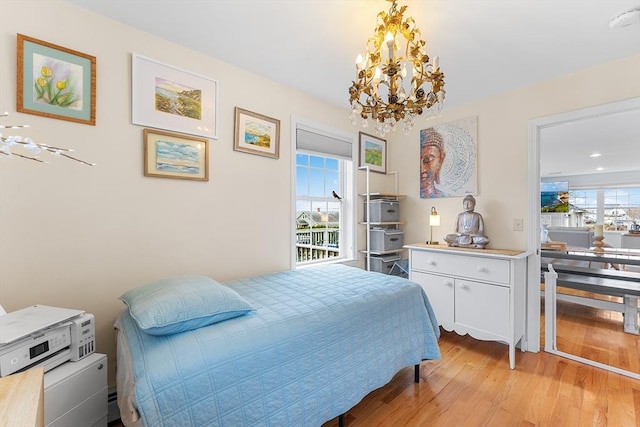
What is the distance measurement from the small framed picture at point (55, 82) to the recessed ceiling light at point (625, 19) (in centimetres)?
316

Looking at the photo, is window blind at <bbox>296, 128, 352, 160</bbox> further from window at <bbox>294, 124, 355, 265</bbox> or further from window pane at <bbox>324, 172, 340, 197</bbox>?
window pane at <bbox>324, 172, 340, 197</bbox>

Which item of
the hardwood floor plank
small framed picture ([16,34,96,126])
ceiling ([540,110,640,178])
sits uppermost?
ceiling ([540,110,640,178])

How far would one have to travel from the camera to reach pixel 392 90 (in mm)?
1401

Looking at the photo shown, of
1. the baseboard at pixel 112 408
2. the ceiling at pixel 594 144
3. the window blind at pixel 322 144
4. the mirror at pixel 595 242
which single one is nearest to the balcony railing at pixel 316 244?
the window blind at pixel 322 144

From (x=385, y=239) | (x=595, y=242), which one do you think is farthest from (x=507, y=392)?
(x=595, y=242)

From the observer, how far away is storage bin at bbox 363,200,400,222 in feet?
10.6

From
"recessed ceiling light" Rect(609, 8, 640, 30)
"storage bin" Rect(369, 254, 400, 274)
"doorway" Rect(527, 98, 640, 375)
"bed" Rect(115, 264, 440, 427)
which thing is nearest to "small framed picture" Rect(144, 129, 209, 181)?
"bed" Rect(115, 264, 440, 427)

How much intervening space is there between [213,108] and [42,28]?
98cm

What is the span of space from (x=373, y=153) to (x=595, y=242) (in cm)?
320

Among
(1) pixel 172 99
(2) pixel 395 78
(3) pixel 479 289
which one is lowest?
(3) pixel 479 289

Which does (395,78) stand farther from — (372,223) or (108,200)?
(372,223)

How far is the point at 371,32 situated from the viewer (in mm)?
1822

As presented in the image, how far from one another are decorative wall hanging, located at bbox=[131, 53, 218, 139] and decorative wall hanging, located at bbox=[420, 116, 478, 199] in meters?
2.36

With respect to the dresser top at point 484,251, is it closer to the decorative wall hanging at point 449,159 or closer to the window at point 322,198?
the decorative wall hanging at point 449,159
